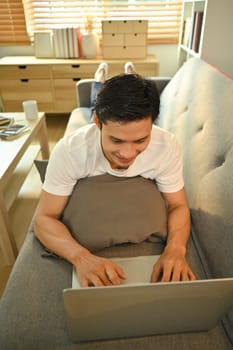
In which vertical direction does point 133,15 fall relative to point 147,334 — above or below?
above

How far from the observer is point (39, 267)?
84 cm

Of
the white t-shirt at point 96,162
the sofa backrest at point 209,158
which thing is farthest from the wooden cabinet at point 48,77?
the white t-shirt at point 96,162

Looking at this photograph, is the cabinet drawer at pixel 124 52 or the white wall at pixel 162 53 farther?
the white wall at pixel 162 53

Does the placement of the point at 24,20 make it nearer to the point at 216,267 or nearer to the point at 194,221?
the point at 194,221

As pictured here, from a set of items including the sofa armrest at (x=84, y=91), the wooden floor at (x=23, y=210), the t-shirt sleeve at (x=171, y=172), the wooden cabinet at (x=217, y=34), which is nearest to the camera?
the t-shirt sleeve at (x=171, y=172)

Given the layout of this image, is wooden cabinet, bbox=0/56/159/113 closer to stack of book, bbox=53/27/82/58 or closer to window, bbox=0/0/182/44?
stack of book, bbox=53/27/82/58

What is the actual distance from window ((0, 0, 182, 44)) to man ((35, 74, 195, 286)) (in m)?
2.51

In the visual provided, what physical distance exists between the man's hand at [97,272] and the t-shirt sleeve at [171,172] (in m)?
0.34

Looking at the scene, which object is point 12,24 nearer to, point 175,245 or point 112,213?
point 112,213

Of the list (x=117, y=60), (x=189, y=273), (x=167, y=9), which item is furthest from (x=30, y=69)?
(x=189, y=273)

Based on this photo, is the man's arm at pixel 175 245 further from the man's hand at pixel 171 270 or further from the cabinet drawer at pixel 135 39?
the cabinet drawer at pixel 135 39

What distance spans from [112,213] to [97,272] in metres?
0.20

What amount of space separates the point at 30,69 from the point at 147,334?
2.73 m

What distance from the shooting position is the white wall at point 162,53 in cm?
306
